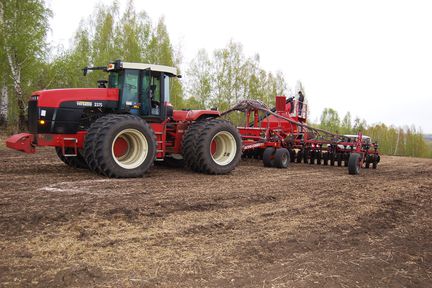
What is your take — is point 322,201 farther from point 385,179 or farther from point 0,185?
point 0,185

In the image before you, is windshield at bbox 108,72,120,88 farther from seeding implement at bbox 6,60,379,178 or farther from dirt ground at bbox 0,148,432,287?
dirt ground at bbox 0,148,432,287

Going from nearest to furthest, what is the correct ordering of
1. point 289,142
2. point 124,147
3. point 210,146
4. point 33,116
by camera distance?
1. point 33,116
2. point 124,147
3. point 210,146
4. point 289,142

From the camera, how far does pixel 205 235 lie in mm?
4629

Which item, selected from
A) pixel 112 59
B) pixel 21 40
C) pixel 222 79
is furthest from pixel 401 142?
pixel 21 40

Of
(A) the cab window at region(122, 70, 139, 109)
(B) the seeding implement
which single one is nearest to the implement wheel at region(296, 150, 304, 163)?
(B) the seeding implement

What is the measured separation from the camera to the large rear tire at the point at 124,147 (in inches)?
307

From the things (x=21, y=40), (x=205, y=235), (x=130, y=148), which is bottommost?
(x=205, y=235)

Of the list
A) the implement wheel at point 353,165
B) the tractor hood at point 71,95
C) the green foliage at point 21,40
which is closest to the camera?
the tractor hood at point 71,95

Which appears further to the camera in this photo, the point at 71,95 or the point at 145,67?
the point at 145,67

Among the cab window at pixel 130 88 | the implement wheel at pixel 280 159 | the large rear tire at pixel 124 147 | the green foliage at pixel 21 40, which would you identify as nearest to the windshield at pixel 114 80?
the cab window at pixel 130 88

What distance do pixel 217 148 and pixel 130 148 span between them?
2.40m

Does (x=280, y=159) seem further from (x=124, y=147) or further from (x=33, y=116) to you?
(x=33, y=116)

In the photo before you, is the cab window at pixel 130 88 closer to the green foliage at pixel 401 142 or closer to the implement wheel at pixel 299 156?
the implement wheel at pixel 299 156

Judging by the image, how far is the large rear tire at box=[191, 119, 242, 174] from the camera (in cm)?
933
